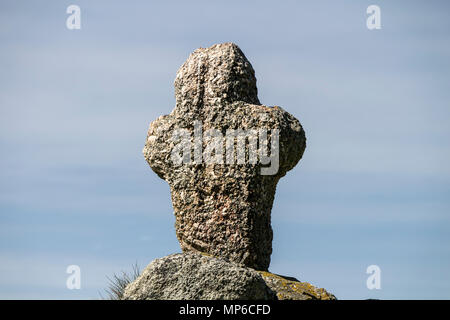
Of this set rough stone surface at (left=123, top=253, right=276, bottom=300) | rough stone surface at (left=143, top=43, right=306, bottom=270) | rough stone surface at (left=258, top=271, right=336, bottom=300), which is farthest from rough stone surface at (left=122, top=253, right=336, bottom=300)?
rough stone surface at (left=143, top=43, right=306, bottom=270)

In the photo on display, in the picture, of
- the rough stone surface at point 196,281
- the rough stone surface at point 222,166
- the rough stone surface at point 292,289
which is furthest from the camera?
the rough stone surface at point 222,166

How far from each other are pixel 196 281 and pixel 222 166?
3.06 metres

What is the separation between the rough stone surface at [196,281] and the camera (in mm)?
10570

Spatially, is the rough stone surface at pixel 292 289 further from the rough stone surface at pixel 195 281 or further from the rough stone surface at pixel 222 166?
the rough stone surface at pixel 195 281

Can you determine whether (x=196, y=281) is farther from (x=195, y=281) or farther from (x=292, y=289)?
(x=292, y=289)

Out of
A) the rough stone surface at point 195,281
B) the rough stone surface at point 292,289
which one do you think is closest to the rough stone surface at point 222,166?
the rough stone surface at point 292,289

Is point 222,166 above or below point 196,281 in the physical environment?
above

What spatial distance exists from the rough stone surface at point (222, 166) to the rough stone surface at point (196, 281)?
2.27m

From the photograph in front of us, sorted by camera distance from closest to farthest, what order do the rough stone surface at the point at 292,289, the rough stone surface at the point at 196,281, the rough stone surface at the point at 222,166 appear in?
1. the rough stone surface at the point at 196,281
2. the rough stone surface at the point at 292,289
3. the rough stone surface at the point at 222,166

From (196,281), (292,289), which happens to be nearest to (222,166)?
(292,289)

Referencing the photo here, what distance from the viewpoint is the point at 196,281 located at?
34.9ft

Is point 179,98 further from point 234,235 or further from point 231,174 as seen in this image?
point 234,235
